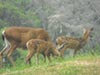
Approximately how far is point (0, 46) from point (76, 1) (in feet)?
29.7

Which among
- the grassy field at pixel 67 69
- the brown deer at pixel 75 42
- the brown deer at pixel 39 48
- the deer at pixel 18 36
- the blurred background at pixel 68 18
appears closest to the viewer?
the grassy field at pixel 67 69

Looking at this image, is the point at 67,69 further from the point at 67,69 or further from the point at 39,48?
the point at 39,48

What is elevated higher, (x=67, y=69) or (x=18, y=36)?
(x=18, y=36)

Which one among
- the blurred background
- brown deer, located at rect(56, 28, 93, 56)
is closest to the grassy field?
brown deer, located at rect(56, 28, 93, 56)

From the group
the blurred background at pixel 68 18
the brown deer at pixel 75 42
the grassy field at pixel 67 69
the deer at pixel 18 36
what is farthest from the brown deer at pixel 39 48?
the blurred background at pixel 68 18

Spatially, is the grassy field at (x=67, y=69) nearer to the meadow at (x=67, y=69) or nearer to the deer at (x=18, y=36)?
the meadow at (x=67, y=69)

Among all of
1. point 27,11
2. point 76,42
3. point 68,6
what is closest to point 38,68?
point 76,42

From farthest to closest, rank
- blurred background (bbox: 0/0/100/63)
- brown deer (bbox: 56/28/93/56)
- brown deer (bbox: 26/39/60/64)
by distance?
blurred background (bbox: 0/0/100/63) → brown deer (bbox: 56/28/93/56) → brown deer (bbox: 26/39/60/64)

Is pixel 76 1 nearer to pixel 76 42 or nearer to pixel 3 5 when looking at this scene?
pixel 3 5

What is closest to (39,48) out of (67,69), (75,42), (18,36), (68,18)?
(18,36)

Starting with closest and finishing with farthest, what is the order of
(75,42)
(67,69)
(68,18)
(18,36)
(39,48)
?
(67,69), (39,48), (18,36), (75,42), (68,18)

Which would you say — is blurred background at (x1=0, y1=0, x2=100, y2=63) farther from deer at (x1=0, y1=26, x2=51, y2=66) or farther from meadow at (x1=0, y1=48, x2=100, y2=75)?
meadow at (x1=0, y1=48, x2=100, y2=75)

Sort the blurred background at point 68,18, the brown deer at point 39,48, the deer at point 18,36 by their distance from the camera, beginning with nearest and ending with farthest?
the brown deer at point 39,48 < the deer at point 18,36 < the blurred background at point 68,18

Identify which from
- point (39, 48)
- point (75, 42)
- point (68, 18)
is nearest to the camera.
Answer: point (39, 48)
